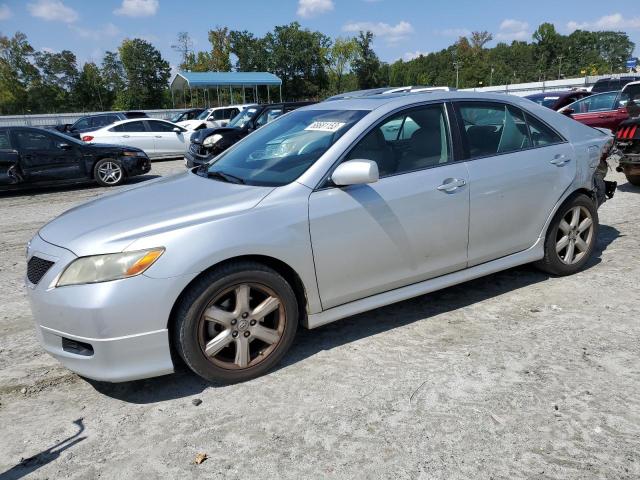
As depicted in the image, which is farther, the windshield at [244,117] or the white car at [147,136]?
the white car at [147,136]

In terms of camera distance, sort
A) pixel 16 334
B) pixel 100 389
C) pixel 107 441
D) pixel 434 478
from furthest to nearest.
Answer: pixel 16 334 < pixel 100 389 < pixel 107 441 < pixel 434 478

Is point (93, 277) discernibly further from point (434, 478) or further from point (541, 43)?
point (541, 43)

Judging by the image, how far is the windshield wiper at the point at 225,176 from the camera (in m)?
3.67

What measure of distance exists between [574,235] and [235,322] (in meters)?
3.29

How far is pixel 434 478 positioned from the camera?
239 centimetres

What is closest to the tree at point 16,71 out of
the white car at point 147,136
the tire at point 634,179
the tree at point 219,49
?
the tree at point 219,49

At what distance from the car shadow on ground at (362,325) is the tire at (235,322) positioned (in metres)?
0.20

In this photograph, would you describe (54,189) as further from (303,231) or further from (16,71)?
(16,71)

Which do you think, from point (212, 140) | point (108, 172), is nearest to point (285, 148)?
point (212, 140)

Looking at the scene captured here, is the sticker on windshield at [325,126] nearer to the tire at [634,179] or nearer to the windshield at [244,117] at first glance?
the tire at [634,179]

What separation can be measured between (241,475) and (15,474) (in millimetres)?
1114

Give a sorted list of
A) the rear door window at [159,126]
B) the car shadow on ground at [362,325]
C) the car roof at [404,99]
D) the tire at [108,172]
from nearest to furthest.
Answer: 1. the car shadow on ground at [362,325]
2. the car roof at [404,99]
3. the tire at [108,172]
4. the rear door window at [159,126]

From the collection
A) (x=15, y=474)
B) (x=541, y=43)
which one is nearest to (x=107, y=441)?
(x=15, y=474)

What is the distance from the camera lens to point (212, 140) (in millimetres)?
12031
